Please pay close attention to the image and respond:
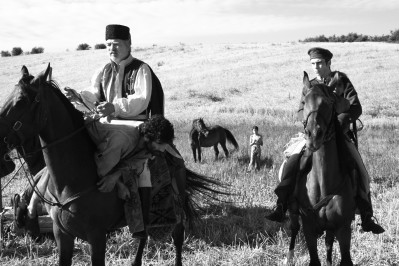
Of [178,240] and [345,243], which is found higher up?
[345,243]

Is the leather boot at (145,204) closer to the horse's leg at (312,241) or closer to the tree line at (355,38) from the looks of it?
the horse's leg at (312,241)

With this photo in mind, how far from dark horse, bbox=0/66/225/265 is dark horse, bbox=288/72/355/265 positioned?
2051 mm

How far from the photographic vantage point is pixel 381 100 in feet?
83.1

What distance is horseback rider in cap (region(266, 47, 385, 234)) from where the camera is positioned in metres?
5.23

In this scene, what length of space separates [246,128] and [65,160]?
14202 millimetres

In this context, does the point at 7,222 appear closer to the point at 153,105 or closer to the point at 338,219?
the point at 153,105

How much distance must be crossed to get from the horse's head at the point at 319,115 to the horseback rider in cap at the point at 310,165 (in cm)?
39

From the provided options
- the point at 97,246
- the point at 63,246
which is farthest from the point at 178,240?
the point at 63,246

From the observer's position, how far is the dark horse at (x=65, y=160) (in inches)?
155

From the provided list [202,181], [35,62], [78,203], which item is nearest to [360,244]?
[202,181]

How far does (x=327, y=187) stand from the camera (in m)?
5.02

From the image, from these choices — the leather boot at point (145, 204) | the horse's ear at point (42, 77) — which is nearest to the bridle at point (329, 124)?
the leather boot at point (145, 204)

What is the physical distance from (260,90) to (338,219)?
2599cm

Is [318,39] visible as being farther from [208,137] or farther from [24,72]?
[24,72]
